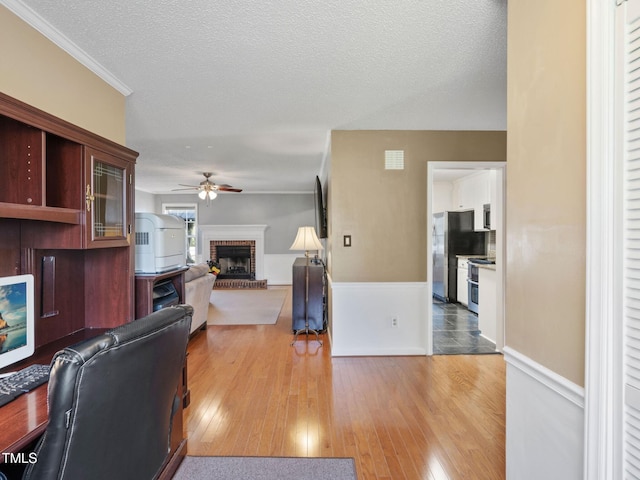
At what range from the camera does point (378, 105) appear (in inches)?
107

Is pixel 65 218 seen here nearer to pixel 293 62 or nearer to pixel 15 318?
pixel 15 318

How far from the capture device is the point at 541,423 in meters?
1.13

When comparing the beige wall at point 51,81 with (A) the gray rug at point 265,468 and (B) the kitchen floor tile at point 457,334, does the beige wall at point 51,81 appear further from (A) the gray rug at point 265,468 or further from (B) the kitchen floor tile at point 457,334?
(B) the kitchen floor tile at point 457,334

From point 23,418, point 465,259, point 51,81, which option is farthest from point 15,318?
point 465,259

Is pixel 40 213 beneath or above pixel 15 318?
above

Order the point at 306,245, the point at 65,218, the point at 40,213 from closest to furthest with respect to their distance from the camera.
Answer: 1. the point at 40,213
2. the point at 65,218
3. the point at 306,245

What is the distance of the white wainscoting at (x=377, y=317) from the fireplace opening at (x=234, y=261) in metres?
5.39

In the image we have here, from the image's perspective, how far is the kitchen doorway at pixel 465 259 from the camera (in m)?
3.45

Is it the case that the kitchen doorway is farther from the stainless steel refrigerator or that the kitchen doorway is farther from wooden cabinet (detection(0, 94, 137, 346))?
wooden cabinet (detection(0, 94, 137, 346))

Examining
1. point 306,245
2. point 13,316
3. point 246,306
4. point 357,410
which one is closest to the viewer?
point 13,316

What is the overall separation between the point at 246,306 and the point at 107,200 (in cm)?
423

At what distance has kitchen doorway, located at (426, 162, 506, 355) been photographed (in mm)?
3445

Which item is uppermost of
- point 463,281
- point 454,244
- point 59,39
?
point 59,39

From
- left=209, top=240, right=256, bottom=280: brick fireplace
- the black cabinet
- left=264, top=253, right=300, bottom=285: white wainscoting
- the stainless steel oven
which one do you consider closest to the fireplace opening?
left=209, top=240, right=256, bottom=280: brick fireplace
